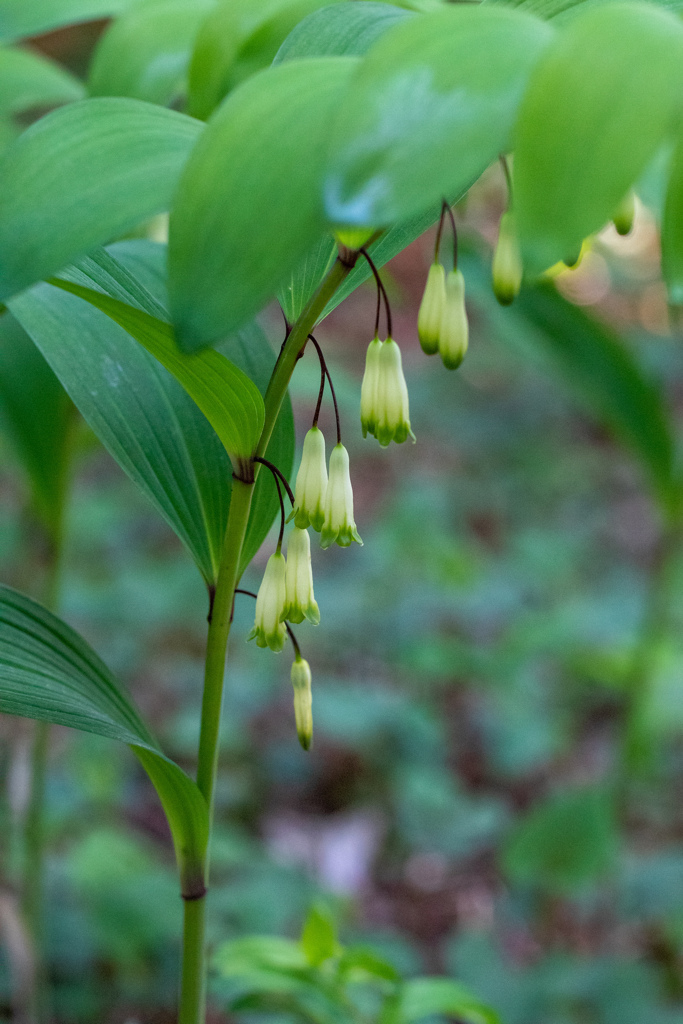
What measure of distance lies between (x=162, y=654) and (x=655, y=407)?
1.96 metres

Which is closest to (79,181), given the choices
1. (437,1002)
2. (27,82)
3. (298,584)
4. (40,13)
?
(298,584)

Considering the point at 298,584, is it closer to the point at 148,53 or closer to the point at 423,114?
the point at 423,114

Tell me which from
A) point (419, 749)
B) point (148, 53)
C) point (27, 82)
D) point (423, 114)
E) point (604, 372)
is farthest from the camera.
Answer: point (419, 749)

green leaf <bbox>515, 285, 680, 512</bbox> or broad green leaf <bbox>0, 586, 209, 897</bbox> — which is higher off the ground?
green leaf <bbox>515, 285, 680, 512</bbox>

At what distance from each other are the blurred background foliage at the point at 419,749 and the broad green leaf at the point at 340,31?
0.53 m

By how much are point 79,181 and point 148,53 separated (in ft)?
1.76

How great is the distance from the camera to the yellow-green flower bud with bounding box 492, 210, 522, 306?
57cm

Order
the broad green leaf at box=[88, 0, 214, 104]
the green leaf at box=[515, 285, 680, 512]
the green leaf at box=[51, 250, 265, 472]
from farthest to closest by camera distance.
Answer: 1. the green leaf at box=[515, 285, 680, 512]
2. the broad green leaf at box=[88, 0, 214, 104]
3. the green leaf at box=[51, 250, 265, 472]

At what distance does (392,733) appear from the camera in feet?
7.98

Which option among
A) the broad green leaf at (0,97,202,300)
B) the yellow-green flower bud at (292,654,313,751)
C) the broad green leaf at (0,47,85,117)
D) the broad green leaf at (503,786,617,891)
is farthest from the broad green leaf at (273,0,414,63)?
the broad green leaf at (503,786,617,891)

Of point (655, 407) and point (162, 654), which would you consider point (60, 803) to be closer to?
point (162, 654)

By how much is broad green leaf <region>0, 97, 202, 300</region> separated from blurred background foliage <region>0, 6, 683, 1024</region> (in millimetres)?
654

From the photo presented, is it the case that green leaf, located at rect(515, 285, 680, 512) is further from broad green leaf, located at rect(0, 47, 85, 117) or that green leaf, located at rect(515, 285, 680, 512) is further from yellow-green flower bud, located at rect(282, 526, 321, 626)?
yellow-green flower bud, located at rect(282, 526, 321, 626)

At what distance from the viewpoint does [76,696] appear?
0.62 meters
